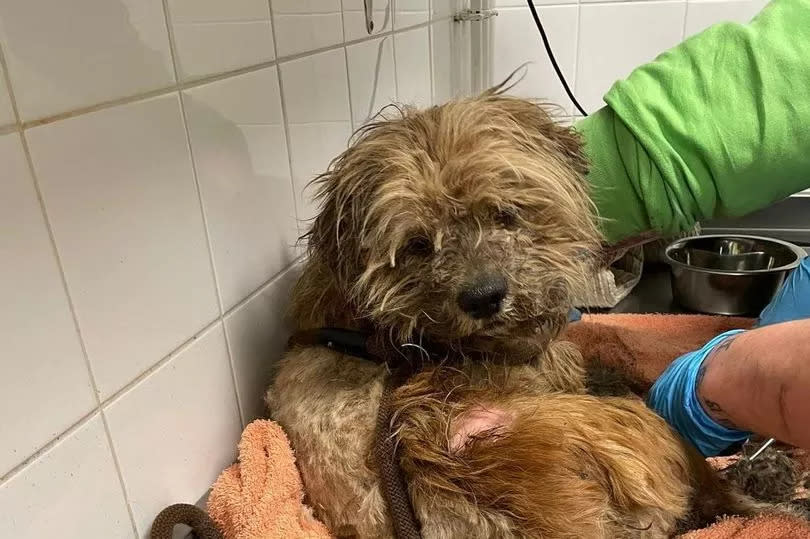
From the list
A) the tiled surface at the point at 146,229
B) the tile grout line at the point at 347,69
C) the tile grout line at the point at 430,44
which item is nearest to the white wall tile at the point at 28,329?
the tiled surface at the point at 146,229

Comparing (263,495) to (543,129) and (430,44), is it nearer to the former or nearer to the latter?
(543,129)

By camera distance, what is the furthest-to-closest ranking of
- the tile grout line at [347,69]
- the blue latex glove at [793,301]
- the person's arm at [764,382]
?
the tile grout line at [347,69] → the blue latex glove at [793,301] → the person's arm at [764,382]

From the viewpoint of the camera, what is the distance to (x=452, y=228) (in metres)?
0.97

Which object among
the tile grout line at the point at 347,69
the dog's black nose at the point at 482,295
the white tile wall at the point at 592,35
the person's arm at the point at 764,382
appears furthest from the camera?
the white tile wall at the point at 592,35

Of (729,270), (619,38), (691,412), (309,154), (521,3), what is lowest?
(729,270)

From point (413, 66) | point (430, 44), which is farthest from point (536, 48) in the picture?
point (413, 66)

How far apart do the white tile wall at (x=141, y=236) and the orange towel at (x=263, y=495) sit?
55mm

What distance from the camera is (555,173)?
106cm

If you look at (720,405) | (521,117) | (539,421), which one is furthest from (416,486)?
(521,117)

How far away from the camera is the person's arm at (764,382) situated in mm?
812

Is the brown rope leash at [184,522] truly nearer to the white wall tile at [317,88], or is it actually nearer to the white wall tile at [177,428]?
the white wall tile at [177,428]

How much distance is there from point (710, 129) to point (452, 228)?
57cm

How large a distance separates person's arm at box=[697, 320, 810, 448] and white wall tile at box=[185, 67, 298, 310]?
72cm

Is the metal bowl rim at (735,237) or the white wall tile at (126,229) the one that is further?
the metal bowl rim at (735,237)
